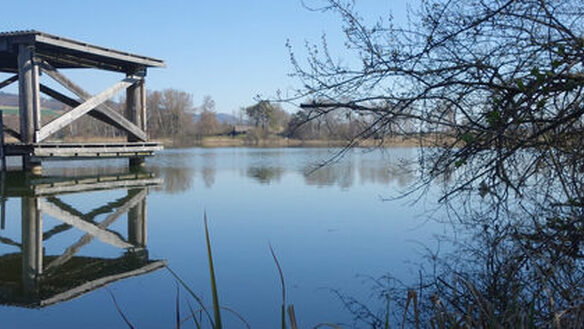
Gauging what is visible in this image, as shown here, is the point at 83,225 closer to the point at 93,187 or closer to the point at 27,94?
the point at 93,187

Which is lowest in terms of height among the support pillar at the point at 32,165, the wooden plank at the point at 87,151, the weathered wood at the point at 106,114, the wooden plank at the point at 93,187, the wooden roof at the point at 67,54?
the wooden plank at the point at 93,187

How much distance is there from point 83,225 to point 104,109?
31.2 ft

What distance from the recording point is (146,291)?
11.6ft

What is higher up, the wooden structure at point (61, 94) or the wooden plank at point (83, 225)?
the wooden structure at point (61, 94)

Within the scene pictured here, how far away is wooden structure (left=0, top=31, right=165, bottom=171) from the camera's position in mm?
12133

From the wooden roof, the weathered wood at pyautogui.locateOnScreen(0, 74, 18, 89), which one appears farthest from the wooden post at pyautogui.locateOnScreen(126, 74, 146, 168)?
the weathered wood at pyautogui.locateOnScreen(0, 74, 18, 89)

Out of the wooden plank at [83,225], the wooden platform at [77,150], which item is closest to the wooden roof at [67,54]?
the wooden platform at [77,150]

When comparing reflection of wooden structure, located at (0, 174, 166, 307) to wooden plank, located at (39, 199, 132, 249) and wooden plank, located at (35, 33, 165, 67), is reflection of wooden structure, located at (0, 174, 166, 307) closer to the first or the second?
wooden plank, located at (39, 199, 132, 249)

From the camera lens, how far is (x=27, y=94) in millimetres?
12219

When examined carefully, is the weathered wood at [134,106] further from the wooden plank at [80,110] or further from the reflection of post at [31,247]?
the reflection of post at [31,247]

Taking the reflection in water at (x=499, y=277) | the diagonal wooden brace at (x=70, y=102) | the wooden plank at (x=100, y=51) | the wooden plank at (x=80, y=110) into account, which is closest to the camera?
the reflection in water at (x=499, y=277)

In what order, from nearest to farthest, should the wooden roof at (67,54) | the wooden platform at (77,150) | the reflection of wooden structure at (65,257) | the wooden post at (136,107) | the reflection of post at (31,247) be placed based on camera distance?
the reflection of wooden structure at (65,257) < the reflection of post at (31,247) < the wooden roof at (67,54) < the wooden platform at (77,150) < the wooden post at (136,107)

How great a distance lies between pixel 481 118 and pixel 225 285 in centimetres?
214

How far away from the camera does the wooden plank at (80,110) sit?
12595mm
